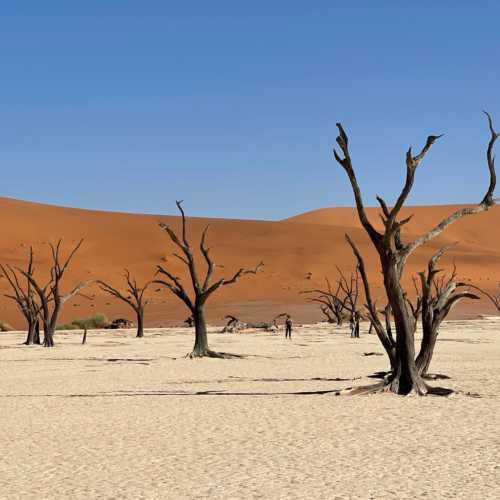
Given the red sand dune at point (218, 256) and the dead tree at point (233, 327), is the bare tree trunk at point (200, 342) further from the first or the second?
the red sand dune at point (218, 256)

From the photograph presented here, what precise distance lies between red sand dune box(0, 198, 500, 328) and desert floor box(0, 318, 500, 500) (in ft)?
98.8

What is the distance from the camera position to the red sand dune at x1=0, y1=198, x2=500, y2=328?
54.5 meters

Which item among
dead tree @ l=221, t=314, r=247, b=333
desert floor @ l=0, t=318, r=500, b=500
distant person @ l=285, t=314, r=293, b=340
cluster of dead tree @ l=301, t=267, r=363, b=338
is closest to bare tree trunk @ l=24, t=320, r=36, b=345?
distant person @ l=285, t=314, r=293, b=340

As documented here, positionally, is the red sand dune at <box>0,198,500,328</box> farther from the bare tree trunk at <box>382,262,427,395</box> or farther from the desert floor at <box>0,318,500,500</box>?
the bare tree trunk at <box>382,262,427,395</box>

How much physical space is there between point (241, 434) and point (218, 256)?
6815 centimetres

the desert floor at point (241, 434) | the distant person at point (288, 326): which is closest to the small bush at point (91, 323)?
the distant person at point (288, 326)

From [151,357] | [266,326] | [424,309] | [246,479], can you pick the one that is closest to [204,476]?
[246,479]

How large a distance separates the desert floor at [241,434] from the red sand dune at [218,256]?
30113 millimetres

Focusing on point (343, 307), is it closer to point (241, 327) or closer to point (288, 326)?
point (241, 327)

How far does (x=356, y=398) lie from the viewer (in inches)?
516

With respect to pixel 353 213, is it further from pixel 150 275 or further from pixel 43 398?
pixel 43 398

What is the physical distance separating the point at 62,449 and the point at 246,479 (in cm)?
257

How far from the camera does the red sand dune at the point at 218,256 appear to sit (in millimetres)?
54500

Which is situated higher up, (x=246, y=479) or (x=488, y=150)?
(x=488, y=150)
